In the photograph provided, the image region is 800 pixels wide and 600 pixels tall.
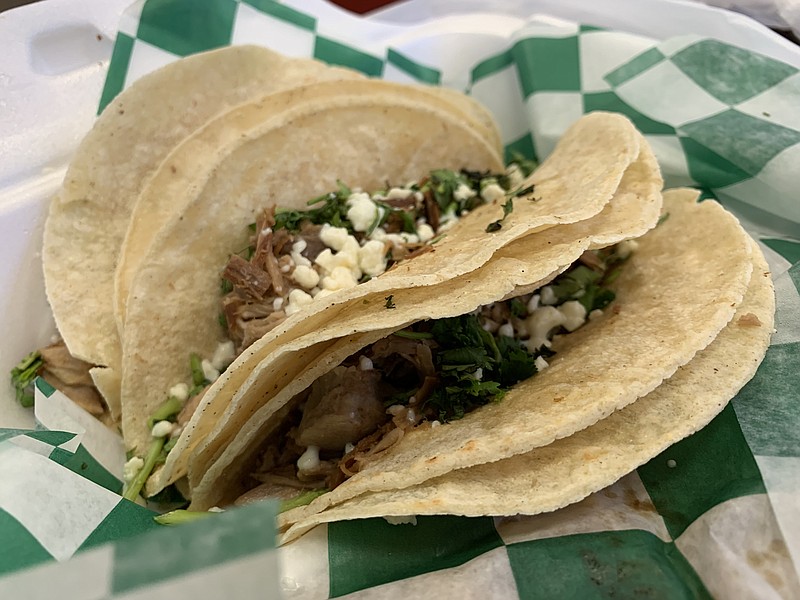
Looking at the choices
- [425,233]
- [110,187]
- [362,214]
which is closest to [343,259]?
[362,214]

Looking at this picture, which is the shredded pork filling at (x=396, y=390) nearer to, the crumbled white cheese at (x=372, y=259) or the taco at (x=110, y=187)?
the crumbled white cheese at (x=372, y=259)

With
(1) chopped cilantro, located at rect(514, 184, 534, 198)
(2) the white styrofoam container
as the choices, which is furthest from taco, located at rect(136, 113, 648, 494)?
(2) the white styrofoam container

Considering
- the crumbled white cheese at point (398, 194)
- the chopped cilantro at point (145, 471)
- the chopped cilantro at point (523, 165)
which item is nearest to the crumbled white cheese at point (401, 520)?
the chopped cilantro at point (145, 471)

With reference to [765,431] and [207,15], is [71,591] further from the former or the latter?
[207,15]

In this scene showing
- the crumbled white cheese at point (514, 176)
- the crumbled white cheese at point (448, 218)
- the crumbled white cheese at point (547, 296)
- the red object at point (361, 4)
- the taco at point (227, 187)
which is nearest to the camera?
the taco at point (227, 187)

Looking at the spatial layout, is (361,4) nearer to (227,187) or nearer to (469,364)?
(227,187)
